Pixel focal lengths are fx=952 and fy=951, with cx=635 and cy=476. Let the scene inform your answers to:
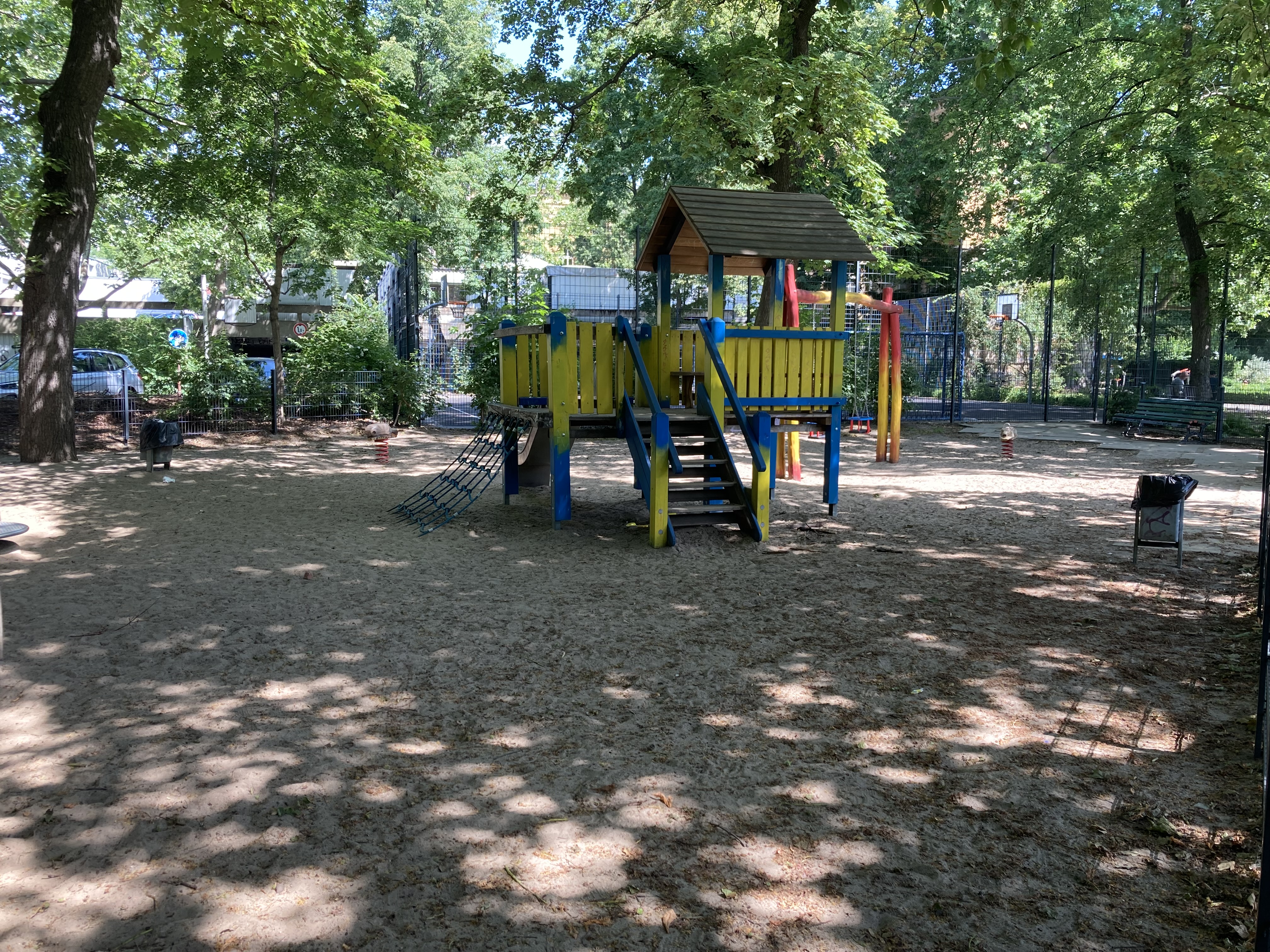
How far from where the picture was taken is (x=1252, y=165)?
50.0 ft

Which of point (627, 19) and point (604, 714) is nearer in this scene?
point (604, 714)

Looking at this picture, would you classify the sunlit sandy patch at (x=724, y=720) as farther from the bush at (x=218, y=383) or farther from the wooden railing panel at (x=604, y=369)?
the bush at (x=218, y=383)

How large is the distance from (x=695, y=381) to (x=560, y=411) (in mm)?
1667

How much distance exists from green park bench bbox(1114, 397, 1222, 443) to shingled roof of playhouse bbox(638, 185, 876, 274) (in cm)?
1219

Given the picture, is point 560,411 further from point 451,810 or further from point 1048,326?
point 1048,326

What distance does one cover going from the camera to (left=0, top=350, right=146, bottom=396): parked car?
794 inches

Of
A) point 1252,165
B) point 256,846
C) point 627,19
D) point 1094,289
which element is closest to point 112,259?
point 627,19

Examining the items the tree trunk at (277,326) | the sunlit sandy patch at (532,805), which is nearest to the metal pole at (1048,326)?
the tree trunk at (277,326)

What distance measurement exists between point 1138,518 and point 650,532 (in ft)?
13.4

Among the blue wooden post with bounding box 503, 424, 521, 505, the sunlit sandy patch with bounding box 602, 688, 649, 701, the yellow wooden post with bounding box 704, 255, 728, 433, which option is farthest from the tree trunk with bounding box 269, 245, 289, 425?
the sunlit sandy patch with bounding box 602, 688, 649, 701

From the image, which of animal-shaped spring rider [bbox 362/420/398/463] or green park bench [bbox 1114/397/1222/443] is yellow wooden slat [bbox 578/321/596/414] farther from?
green park bench [bbox 1114/397/1222/443]

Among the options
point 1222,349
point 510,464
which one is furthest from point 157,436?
point 1222,349

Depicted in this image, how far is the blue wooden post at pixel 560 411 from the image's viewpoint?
9258 millimetres

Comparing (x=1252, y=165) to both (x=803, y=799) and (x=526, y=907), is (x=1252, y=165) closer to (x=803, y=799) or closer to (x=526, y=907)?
(x=803, y=799)
